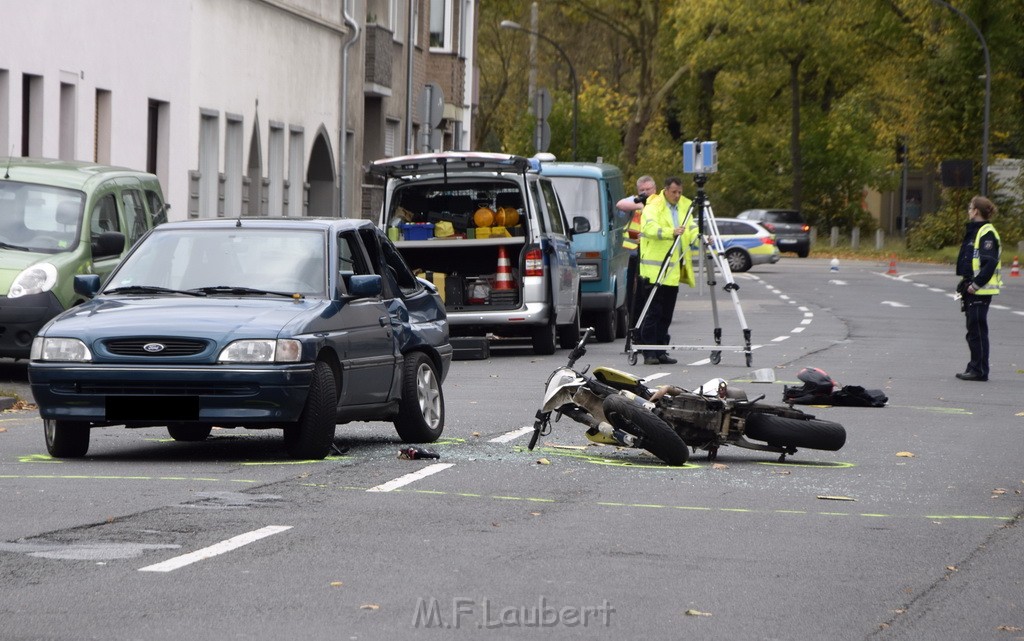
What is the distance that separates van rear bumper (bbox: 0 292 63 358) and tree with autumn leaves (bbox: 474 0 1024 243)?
33.7 metres

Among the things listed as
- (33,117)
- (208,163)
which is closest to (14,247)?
(33,117)

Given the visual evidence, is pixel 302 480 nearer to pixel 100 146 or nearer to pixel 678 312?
pixel 100 146

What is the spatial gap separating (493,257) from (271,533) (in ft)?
42.4

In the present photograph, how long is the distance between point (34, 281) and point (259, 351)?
624cm

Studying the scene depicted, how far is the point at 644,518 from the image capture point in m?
9.04

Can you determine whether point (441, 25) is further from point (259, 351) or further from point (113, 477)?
point (113, 477)

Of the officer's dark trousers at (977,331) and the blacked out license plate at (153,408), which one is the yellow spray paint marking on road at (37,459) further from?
the officer's dark trousers at (977,331)

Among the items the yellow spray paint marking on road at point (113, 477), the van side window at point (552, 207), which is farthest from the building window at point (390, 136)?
the yellow spray paint marking on road at point (113, 477)

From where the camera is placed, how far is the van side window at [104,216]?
17297 mm

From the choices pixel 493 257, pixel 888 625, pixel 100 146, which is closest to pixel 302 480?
pixel 888 625

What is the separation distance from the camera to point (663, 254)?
65.4ft

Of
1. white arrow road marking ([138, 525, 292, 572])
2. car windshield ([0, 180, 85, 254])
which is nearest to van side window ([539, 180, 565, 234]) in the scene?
car windshield ([0, 180, 85, 254])

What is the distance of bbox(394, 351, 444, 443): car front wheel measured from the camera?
1206 centimetres

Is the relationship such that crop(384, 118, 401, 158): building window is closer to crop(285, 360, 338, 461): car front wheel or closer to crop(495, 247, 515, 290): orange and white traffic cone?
crop(495, 247, 515, 290): orange and white traffic cone
